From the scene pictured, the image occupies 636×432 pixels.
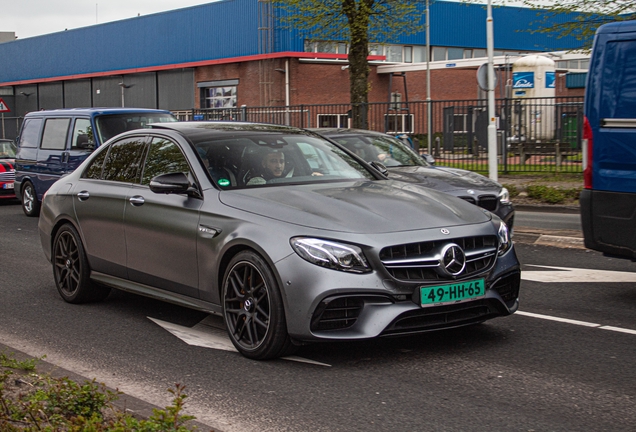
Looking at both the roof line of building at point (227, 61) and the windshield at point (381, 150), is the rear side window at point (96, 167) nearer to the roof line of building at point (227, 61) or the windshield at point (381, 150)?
the windshield at point (381, 150)

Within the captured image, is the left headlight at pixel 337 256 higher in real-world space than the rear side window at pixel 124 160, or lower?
lower

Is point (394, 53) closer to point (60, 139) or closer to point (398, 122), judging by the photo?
point (398, 122)

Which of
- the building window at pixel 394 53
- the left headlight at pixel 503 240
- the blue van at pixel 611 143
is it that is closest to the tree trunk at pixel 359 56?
the blue van at pixel 611 143

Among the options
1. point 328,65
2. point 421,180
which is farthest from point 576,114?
point 328,65

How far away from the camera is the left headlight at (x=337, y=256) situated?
5277mm

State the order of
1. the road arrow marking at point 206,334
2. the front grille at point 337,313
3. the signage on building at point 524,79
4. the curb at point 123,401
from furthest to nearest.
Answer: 1. the signage on building at point 524,79
2. the road arrow marking at point 206,334
3. the front grille at point 337,313
4. the curb at point 123,401

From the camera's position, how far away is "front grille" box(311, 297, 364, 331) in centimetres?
528

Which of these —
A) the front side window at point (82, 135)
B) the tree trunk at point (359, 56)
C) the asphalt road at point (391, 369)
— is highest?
the tree trunk at point (359, 56)

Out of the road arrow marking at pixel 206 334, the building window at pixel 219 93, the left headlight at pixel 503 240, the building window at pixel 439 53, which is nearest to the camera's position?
the left headlight at pixel 503 240

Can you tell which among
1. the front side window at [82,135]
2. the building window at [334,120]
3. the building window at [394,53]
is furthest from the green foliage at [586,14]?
the building window at [394,53]

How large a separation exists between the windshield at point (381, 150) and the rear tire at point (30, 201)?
7348mm

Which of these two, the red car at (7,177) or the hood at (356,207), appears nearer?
the hood at (356,207)

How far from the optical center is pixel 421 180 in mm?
11148

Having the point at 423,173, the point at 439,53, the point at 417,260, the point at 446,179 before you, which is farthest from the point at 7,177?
the point at 439,53
